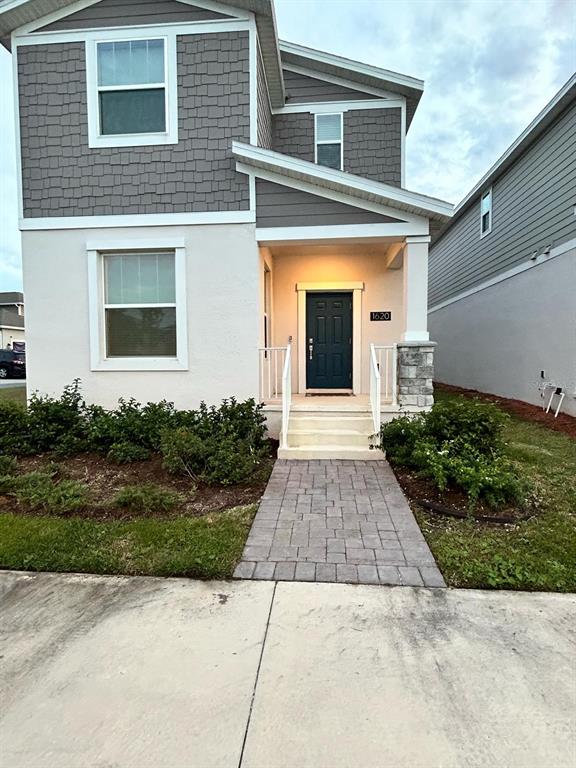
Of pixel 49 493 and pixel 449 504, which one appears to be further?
pixel 49 493

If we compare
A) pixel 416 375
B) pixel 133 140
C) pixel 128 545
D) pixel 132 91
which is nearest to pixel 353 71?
pixel 132 91

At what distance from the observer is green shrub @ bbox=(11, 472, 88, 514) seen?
421 centimetres

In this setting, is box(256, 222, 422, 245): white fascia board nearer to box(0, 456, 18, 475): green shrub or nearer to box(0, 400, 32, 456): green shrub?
box(0, 400, 32, 456): green shrub

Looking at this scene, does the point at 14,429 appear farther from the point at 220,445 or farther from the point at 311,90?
the point at 311,90

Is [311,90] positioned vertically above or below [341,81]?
below

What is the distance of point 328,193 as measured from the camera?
641 cm

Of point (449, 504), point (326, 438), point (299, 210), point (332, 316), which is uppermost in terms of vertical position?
point (299, 210)

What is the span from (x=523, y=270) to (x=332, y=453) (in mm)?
7347

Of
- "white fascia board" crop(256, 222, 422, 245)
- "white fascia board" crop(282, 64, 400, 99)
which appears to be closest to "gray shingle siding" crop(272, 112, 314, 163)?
"white fascia board" crop(282, 64, 400, 99)

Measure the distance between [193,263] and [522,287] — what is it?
25.5 ft

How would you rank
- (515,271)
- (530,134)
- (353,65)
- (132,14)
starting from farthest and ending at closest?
(515,271) < (530,134) < (353,65) < (132,14)

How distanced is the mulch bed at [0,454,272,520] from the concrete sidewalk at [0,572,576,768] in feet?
4.01

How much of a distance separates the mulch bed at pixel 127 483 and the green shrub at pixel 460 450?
1783mm

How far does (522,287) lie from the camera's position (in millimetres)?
10242
